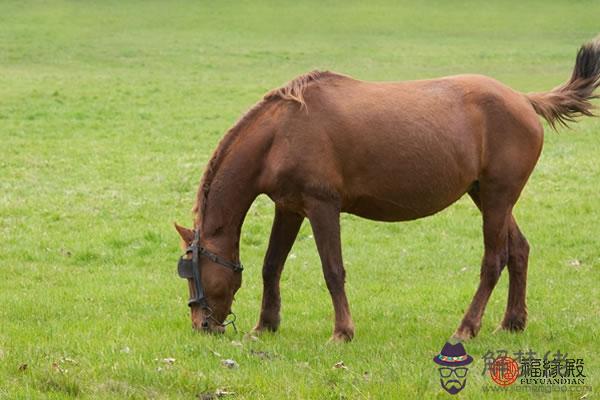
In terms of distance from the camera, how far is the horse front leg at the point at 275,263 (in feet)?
29.2

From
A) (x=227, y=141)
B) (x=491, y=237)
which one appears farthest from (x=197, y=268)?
(x=491, y=237)

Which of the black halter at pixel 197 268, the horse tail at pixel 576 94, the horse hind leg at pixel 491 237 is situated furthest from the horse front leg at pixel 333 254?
the horse tail at pixel 576 94

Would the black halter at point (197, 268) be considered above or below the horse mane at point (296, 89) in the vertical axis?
below

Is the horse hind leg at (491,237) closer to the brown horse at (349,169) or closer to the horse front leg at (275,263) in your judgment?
the brown horse at (349,169)

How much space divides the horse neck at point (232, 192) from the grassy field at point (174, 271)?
89 centimetres

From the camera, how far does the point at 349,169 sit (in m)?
8.40

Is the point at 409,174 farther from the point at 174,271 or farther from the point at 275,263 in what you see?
the point at 174,271

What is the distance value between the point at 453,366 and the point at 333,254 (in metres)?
1.77

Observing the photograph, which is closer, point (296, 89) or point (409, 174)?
point (296, 89)

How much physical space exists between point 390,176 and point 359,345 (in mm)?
1598

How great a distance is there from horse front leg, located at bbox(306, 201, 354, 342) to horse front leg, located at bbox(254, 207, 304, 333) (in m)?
0.59

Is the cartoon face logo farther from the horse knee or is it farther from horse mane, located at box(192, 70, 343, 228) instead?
horse mane, located at box(192, 70, 343, 228)

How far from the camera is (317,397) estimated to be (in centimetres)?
643

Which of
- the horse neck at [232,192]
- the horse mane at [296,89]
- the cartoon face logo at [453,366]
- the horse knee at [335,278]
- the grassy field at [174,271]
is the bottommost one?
the grassy field at [174,271]
